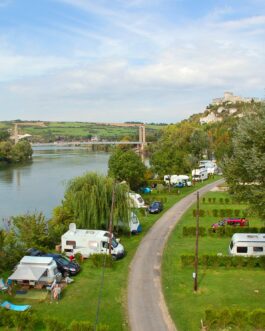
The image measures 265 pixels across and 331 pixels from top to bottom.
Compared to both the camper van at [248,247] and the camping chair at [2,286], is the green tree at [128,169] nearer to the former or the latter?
the camper van at [248,247]

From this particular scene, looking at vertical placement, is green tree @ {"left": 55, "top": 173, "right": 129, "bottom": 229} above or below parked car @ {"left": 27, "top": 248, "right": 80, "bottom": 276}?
above

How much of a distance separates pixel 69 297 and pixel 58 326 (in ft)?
13.5

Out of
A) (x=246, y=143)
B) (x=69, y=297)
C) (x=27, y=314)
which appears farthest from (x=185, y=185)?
(x=27, y=314)

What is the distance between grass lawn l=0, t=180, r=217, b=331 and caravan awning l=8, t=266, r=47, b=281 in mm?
1312

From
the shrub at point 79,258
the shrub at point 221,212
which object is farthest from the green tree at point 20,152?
the shrub at point 79,258

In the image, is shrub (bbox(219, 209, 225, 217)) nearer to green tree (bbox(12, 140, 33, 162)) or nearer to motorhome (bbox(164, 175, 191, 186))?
motorhome (bbox(164, 175, 191, 186))

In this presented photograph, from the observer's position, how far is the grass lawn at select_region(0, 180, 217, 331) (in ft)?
55.6

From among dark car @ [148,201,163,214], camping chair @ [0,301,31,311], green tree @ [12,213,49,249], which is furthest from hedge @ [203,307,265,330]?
dark car @ [148,201,163,214]

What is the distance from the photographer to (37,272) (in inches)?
803

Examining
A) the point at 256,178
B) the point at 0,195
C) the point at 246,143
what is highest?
the point at 246,143

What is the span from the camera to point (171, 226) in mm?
32875

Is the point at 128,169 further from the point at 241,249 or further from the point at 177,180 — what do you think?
the point at 241,249

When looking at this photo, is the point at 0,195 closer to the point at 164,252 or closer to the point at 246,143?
the point at 164,252

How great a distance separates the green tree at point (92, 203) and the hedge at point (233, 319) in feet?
45.7
